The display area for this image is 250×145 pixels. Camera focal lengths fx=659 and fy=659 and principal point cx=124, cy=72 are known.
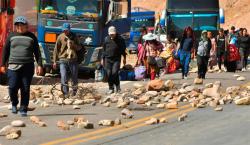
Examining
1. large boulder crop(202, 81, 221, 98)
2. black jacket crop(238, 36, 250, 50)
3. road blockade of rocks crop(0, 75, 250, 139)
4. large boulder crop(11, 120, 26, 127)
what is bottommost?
large boulder crop(11, 120, 26, 127)

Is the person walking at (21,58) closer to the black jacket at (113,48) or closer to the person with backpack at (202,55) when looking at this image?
the black jacket at (113,48)

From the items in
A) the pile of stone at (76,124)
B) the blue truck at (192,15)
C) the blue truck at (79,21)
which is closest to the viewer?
the pile of stone at (76,124)

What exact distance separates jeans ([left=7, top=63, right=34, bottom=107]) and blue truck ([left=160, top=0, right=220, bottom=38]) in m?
20.9

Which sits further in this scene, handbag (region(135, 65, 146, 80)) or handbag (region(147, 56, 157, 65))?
handbag (region(135, 65, 146, 80))

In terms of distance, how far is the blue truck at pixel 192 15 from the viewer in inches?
1278

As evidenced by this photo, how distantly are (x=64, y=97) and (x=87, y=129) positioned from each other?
4479 millimetres

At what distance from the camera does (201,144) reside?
9078mm

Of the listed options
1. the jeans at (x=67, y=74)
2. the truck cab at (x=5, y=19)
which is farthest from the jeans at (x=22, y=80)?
the truck cab at (x=5, y=19)

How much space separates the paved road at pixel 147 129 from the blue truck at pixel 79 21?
7.67 metres

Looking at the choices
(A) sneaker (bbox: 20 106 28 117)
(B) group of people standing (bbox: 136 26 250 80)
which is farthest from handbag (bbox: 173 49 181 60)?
(A) sneaker (bbox: 20 106 28 117)

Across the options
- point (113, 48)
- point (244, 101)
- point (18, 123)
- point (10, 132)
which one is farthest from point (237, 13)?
point (10, 132)

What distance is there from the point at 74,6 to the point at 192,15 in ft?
42.9

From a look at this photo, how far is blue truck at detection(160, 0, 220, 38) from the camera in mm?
32469

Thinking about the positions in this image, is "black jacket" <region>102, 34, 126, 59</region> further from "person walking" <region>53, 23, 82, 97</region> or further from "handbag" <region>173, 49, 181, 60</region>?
"handbag" <region>173, 49, 181, 60</region>
